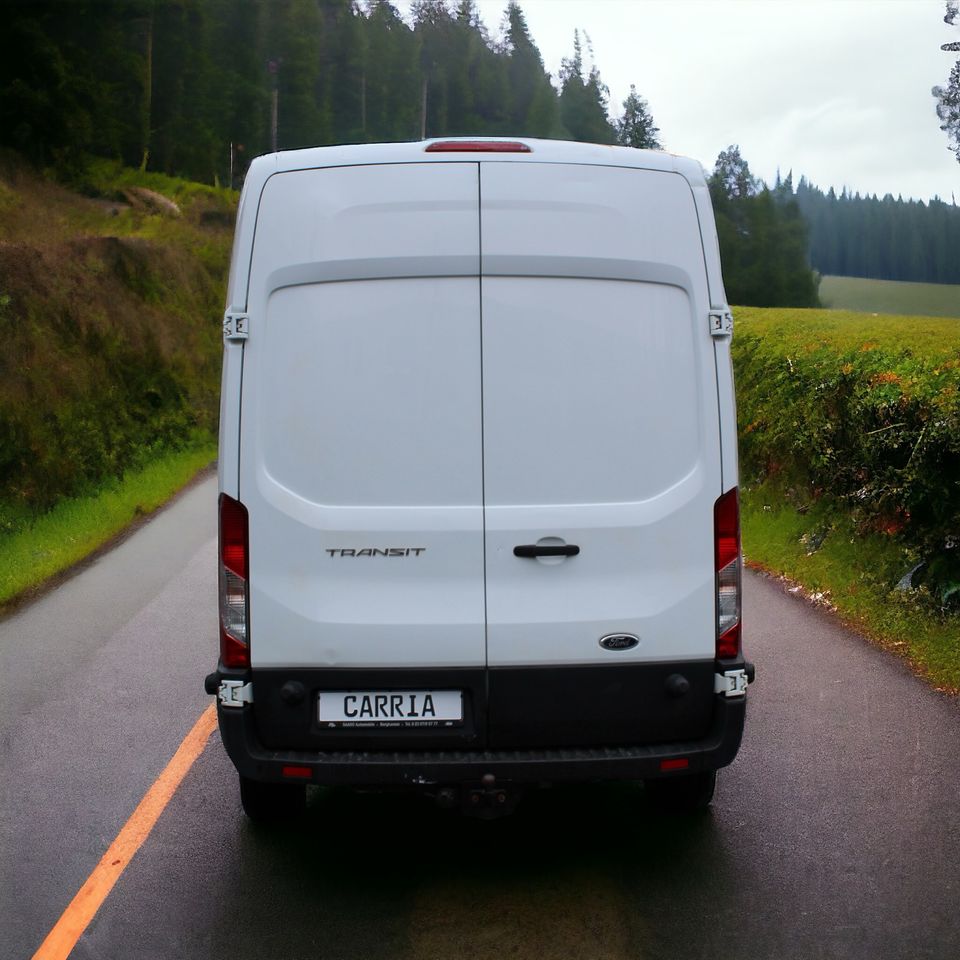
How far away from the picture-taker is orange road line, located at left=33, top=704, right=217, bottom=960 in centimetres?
402

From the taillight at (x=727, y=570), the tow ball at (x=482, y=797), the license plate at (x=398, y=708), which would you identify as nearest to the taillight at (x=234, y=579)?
the license plate at (x=398, y=708)

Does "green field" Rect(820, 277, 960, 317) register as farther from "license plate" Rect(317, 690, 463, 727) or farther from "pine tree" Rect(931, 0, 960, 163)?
"license plate" Rect(317, 690, 463, 727)

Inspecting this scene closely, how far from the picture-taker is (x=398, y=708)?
416 centimetres

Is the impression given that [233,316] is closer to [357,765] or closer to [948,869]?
[357,765]

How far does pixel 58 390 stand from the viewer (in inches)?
703

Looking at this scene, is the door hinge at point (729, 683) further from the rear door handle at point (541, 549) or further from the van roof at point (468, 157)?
the van roof at point (468, 157)

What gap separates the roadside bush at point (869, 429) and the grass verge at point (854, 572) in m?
0.17

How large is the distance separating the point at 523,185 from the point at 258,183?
3.10 feet

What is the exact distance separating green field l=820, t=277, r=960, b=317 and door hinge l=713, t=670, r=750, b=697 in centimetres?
7180

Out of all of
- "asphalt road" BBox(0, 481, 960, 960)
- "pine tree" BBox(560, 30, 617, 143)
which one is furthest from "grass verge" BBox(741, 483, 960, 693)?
"pine tree" BBox(560, 30, 617, 143)

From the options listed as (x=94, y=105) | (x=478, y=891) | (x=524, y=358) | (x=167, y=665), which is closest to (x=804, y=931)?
(x=478, y=891)

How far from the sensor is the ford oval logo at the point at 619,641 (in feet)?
13.6

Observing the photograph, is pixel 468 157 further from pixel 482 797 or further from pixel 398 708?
pixel 482 797

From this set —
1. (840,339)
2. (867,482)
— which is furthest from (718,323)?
(840,339)
